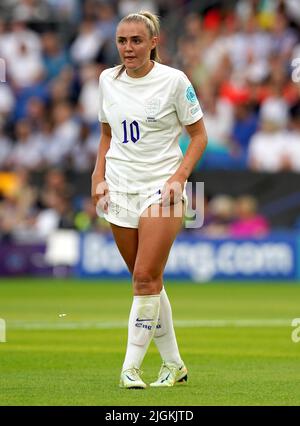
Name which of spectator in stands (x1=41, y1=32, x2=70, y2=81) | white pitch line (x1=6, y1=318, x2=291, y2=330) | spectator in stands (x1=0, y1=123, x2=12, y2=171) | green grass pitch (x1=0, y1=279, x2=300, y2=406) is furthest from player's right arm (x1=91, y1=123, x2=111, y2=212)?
spectator in stands (x1=41, y1=32, x2=70, y2=81)

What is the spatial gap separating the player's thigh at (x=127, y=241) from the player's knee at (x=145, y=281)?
0.77ft

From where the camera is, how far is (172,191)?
27.8 ft

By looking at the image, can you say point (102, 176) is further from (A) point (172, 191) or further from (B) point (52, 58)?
(B) point (52, 58)

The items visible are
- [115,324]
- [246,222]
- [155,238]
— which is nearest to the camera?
[155,238]

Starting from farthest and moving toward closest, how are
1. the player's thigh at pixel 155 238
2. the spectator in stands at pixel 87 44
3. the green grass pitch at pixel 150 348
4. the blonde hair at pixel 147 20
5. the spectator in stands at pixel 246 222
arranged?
1. the spectator in stands at pixel 87 44
2. the spectator in stands at pixel 246 222
3. the blonde hair at pixel 147 20
4. the player's thigh at pixel 155 238
5. the green grass pitch at pixel 150 348

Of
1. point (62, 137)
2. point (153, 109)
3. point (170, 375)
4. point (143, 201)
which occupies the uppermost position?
point (62, 137)

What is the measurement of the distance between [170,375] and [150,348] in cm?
322

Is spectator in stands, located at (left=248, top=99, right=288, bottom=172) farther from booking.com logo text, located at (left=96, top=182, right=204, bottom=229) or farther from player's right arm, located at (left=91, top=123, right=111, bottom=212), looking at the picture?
booking.com logo text, located at (left=96, top=182, right=204, bottom=229)

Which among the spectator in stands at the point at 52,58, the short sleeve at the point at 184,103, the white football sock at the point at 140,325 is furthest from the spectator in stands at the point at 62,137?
the white football sock at the point at 140,325

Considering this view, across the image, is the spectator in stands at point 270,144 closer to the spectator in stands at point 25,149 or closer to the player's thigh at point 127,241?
the spectator in stands at point 25,149

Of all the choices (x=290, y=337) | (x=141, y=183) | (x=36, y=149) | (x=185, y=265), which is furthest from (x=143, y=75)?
(x=36, y=149)

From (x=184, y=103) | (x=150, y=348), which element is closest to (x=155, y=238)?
(x=184, y=103)

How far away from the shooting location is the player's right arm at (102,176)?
876 cm

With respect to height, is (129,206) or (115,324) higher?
(129,206)
